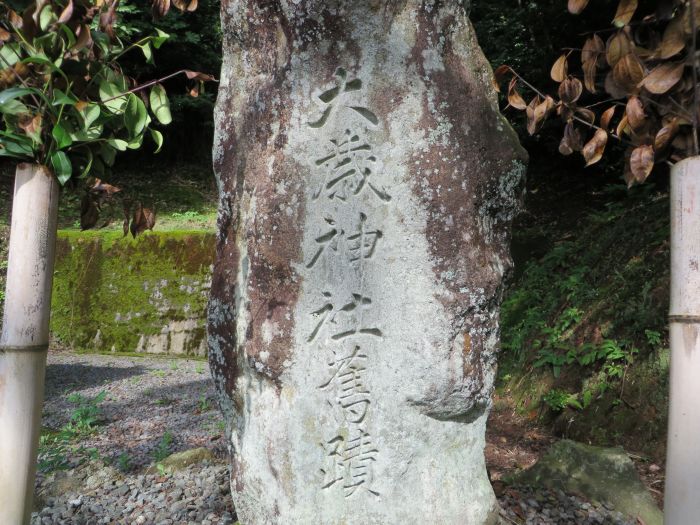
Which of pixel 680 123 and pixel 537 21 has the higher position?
pixel 537 21

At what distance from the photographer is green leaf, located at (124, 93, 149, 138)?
6.93 ft

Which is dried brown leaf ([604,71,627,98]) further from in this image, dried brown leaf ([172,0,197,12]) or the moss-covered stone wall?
the moss-covered stone wall

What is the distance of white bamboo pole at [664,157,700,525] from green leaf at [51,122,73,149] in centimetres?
Result: 171

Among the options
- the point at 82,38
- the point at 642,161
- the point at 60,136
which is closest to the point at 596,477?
the point at 642,161

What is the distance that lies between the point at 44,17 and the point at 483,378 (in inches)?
74.7

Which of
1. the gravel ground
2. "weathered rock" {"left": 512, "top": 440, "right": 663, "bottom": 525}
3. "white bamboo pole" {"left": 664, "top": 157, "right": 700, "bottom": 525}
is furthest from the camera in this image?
"weathered rock" {"left": 512, "top": 440, "right": 663, "bottom": 525}

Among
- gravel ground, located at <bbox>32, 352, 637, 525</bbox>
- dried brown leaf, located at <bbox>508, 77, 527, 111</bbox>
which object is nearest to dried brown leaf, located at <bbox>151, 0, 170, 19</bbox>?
dried brown leaf, located at <bbox>508, 77, 527, 111</bbox>

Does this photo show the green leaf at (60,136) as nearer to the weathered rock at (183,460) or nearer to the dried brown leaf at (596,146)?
the dried brown leaf at (596,146)

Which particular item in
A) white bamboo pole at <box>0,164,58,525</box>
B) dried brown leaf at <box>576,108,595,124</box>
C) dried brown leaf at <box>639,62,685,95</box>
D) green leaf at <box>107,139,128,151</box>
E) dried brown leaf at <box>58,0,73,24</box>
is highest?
dried brown leaf at <box>58,0,73,24</box>

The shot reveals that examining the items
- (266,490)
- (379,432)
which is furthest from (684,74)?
(266,490)

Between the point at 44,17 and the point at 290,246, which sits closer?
the point at 44,17

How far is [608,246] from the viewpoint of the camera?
19.9 ft

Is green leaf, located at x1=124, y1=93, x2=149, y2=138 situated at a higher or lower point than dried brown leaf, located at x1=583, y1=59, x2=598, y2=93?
lower

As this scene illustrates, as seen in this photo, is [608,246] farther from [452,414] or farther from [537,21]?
[452,414]
